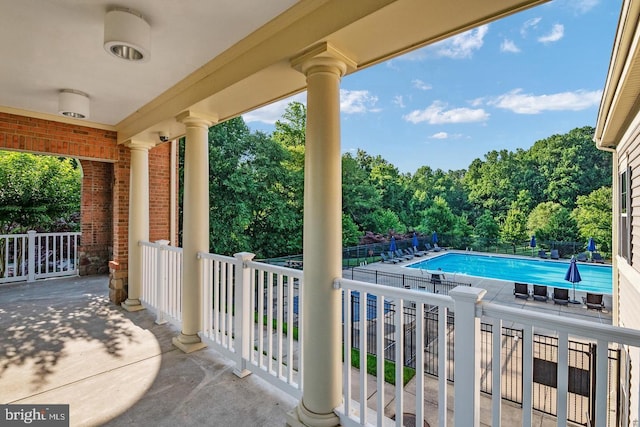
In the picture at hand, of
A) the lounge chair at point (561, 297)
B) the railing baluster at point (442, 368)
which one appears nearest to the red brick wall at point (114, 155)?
the railing baluster at point (442, 368)

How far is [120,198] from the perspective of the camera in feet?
16.6

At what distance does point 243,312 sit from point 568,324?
2.55m

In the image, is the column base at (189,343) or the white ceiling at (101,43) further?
the column base at (189,343)

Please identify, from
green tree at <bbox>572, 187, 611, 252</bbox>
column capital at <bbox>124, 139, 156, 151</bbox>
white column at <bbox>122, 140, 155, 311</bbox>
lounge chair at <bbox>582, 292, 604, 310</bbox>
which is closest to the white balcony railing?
white column at <bbox>122, 140, 155, 311</bbox>

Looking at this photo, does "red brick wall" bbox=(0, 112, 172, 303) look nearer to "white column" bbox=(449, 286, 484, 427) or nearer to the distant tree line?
"white column" bbox=(449, 286, 484, 427)

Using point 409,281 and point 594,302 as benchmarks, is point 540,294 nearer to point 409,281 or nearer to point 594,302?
point 594,302

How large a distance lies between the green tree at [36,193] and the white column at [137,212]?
7.42 m

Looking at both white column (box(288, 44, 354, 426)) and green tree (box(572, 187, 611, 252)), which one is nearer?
white column (box(288, 44, 354, 426))

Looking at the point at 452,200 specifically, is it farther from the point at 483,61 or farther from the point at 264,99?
the point at 264,99

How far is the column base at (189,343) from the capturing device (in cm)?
343

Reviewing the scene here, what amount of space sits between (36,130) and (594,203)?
26.5 metres

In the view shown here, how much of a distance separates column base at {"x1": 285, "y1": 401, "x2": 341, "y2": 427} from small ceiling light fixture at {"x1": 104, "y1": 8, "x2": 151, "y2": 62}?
2.89 m

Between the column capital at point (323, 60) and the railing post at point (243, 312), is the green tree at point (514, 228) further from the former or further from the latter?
the column capital at point (323, 60)

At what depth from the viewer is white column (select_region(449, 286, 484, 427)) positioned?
1.56 meters
